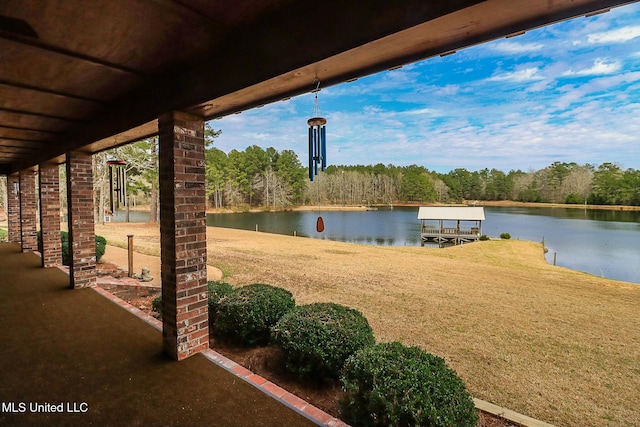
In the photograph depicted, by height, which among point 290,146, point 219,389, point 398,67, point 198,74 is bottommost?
point 219,389

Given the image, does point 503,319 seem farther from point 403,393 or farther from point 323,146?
point 323,146

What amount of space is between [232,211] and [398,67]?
144ft

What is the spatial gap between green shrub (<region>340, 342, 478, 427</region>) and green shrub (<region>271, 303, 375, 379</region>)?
32cm

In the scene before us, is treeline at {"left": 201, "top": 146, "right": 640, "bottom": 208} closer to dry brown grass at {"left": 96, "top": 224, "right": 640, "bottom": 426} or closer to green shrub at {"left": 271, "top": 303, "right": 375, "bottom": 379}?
dry brown grass at {"left": 96, "top": 224, "right": 640, "bottom": 426}

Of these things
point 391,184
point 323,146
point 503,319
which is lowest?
point 503,319

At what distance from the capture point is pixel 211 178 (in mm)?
31094

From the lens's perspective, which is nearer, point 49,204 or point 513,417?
point 513,417

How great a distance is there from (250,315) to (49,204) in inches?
183

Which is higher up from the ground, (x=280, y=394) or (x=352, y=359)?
(x=352, y=359)

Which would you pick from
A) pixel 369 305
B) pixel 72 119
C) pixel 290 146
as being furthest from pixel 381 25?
pixel 290 146

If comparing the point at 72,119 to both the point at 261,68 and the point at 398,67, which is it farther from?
the point at 398,67

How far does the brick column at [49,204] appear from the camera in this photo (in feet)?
17.0

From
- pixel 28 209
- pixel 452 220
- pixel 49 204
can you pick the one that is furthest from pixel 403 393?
pixel 452 220

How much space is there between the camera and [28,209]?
22.6ft
